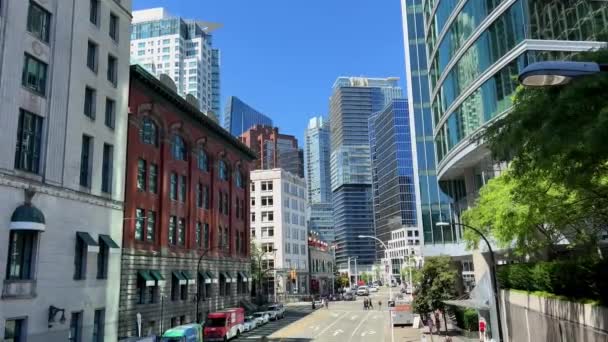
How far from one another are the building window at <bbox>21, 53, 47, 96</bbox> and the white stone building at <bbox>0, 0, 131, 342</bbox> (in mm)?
60

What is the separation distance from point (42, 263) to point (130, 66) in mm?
18336

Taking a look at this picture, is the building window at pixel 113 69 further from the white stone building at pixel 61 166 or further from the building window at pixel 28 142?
the building window at pixel 28 142

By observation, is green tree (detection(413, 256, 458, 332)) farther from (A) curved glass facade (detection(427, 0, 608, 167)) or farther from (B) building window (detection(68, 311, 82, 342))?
(B) building window (detection(68, 311, 82, 342))

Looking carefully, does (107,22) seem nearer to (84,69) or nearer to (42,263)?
(84,69)

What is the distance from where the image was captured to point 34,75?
102 ft

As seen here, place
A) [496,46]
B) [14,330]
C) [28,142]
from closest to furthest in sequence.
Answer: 1. [14,330]
2. [28,142]
3. [496,46]

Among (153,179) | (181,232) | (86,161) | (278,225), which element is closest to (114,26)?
(86,161)

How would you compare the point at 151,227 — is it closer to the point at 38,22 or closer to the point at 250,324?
the point at 250,324

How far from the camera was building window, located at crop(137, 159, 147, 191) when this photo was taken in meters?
44.0

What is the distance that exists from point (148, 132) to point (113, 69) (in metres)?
7.68

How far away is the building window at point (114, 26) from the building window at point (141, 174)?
402 inches

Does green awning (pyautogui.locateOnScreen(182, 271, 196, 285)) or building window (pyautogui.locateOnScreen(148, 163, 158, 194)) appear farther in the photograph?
green awning (pyautogui.locateOnScreen(182, 271, 196, 285))

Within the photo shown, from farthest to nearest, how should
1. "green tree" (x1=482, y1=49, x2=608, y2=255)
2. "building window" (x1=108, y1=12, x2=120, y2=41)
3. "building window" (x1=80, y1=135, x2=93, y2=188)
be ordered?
Answer: "building window" (x1=108, y1=12, x2=120, y2=41)
"building window" (x1=80, y1=135, x2=93, y2=188)
"green tree" (x1=482, y1=49, x2=608, y2=255)

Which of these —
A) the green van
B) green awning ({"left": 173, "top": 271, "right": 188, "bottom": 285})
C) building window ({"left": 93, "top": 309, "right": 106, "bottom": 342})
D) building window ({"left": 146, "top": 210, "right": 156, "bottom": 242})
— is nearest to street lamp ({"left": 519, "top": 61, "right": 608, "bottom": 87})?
the green van
